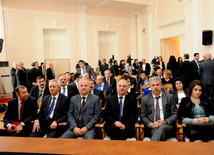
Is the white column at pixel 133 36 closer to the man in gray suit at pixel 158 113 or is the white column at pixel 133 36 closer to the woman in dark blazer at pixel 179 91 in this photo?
the woman in dark blazer at pixel 179 91

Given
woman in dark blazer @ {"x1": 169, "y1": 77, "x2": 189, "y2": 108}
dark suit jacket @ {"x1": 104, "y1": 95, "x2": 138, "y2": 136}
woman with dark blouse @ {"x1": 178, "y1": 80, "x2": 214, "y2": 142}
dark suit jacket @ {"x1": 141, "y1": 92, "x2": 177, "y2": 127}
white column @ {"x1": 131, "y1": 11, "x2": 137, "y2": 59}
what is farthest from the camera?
white column @ {"x1": 131, "y1": 11, "x2": 137, "y2": 59}

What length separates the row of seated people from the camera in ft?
9.18

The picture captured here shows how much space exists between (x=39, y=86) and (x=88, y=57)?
8.24 meters

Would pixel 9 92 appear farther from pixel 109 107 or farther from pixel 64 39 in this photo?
pixel 109 107

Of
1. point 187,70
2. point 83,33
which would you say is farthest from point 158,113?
point 83,33

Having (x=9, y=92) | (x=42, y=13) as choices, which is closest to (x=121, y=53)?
(x=42, y=13)

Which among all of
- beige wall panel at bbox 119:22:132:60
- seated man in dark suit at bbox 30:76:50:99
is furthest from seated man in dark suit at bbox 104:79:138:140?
beige wall panel at bbox 119:22:132:60

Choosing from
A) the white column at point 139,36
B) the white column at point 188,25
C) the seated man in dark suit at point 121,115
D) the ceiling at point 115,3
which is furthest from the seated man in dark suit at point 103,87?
the white column at point 139,36

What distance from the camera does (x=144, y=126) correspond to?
2926mm

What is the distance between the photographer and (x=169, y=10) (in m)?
10.9

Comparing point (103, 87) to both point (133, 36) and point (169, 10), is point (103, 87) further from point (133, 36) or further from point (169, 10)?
point (133, 36)

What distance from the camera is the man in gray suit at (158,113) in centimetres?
275

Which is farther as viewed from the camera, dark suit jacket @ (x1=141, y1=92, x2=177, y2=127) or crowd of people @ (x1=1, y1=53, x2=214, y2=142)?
dark suit jacket @ (x1=141, y1=92, x2=177, y2=127)

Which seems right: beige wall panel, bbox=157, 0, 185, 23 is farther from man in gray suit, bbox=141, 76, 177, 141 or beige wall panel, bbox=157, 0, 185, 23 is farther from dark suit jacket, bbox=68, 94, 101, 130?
dark suit jacket, bbox=68, 94, 101, 130
